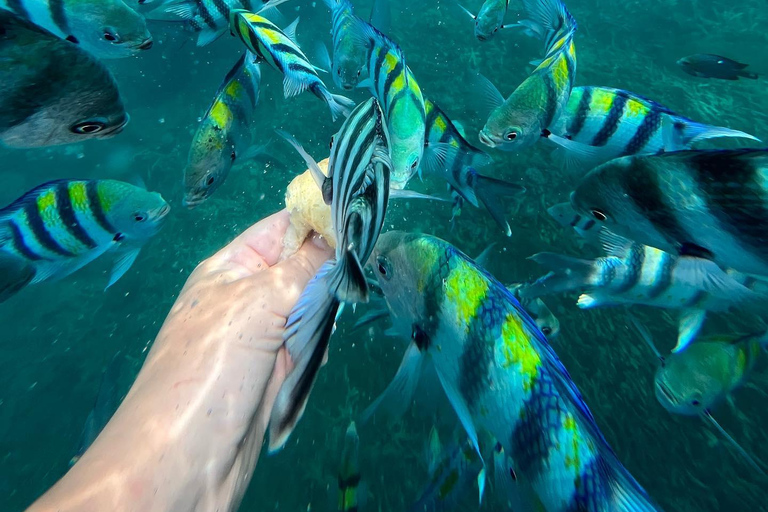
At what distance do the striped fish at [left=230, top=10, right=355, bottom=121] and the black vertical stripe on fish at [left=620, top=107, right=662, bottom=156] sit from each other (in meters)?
2.35

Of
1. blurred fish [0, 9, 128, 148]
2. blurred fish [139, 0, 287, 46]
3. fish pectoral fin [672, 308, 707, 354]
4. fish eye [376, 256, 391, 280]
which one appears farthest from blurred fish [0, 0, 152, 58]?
fish pectoral fin [672, 308, 707, 354]

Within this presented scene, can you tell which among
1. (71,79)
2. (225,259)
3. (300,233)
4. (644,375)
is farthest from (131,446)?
(644,375)

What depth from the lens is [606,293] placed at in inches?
125

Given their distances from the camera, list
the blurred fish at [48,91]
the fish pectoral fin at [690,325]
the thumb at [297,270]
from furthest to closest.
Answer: the fish pectoral fin at [690,325], the thumb at [297,270], the blurred fish at [48,91]

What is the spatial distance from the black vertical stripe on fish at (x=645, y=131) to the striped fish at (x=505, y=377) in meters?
2.29

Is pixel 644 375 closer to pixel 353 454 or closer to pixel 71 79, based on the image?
pixel 353 454

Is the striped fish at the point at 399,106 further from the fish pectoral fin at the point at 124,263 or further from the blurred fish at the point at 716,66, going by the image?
the blurred fish at the point at 716,66

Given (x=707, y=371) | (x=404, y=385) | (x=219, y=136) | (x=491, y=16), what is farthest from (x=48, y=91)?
(x=491, y=16)

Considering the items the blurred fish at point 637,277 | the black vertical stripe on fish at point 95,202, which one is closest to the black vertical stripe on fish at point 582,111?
the blurred fish at point 637,277

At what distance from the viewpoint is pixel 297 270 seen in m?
1.83

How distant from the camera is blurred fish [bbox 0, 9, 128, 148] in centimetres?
156

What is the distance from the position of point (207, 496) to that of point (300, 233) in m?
1.23

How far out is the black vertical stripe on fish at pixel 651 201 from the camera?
A: 5.74ft

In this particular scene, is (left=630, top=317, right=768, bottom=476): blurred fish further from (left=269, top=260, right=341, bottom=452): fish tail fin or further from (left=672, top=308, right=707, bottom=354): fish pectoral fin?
(left=269, top=260, right=341, bottom=452): fish tail fin
